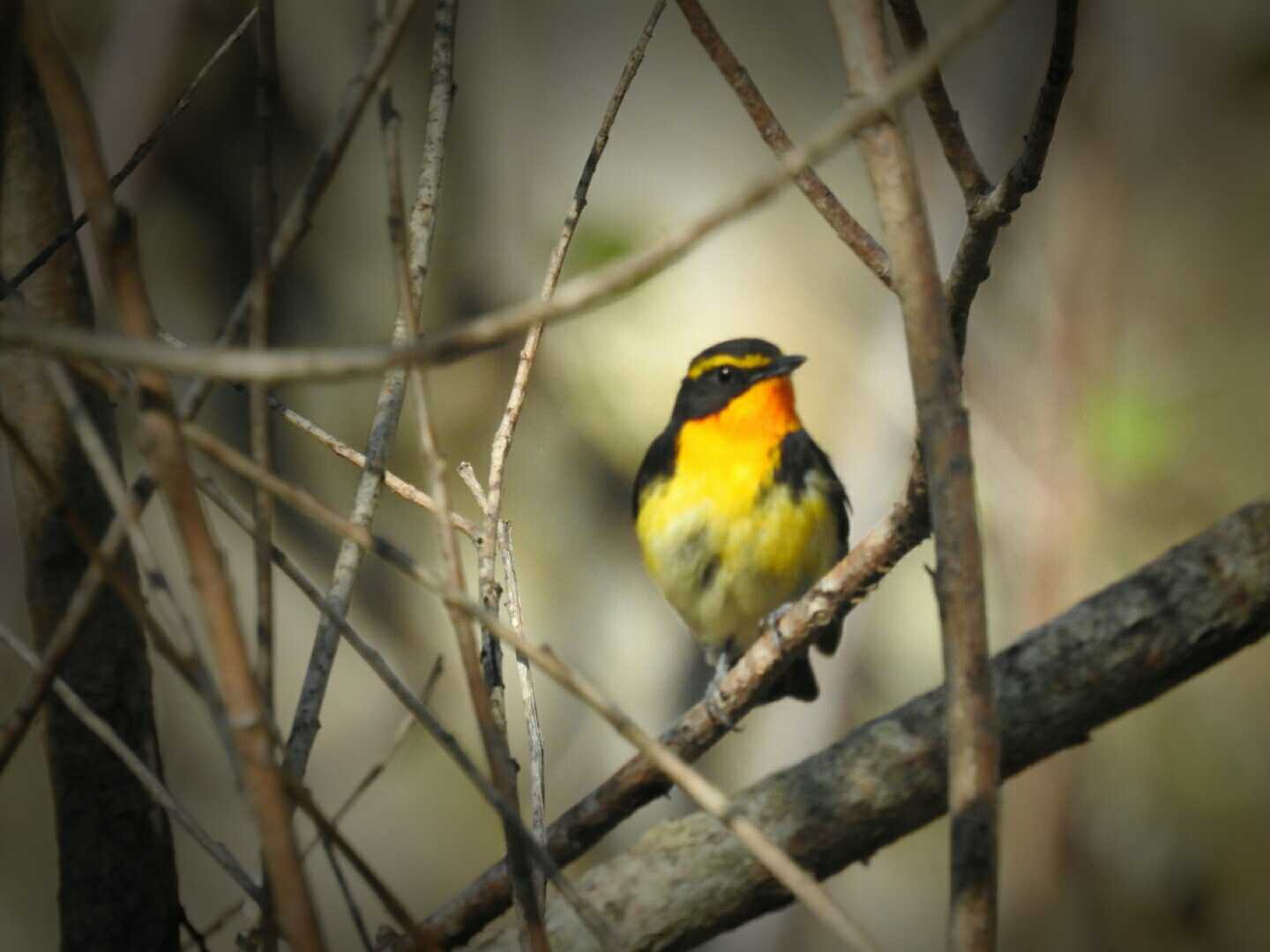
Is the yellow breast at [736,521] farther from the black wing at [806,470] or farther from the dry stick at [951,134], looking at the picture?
Result: the dry stick at [951,134]

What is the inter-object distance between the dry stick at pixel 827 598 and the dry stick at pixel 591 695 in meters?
0.96

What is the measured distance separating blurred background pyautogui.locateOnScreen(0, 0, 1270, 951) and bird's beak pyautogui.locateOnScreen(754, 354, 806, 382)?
102 cm

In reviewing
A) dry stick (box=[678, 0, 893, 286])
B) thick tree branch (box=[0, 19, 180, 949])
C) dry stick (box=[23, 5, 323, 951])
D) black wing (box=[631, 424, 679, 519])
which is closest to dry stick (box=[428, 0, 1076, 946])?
dry stick (box=[678, 0, 893, 286])

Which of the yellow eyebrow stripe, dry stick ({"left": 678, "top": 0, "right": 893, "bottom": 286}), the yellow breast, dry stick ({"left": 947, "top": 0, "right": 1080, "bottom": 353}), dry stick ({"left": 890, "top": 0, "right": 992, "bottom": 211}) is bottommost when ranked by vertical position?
dry stick ({"left": 947, "top": 0, "right": 1080, "bottom": 353})

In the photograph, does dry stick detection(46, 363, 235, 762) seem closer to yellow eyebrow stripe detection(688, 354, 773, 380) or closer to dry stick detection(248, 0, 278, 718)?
dry stick detection(248, 0, 278, 718)

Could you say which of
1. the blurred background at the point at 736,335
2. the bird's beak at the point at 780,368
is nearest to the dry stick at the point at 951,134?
the bird's beak at the point at 780,368

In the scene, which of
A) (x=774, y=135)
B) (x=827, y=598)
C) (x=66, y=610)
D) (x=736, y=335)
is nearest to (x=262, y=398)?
(x=66, y=610)

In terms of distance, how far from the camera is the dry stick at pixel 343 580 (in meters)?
1.74

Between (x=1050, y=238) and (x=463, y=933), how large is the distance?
18.2 feet

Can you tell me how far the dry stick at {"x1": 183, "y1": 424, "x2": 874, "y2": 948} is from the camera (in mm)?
1301

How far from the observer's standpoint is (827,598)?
116 inches

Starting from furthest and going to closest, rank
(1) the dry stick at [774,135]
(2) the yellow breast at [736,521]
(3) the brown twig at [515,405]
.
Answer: (2) the yellow breast at [736,521] < (1) the dry stick at [774,135] < (3) the brown twig at [515,405]

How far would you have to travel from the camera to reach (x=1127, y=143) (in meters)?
7.27

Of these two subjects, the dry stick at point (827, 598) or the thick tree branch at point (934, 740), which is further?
the thick tree branch at point (934, 740)
